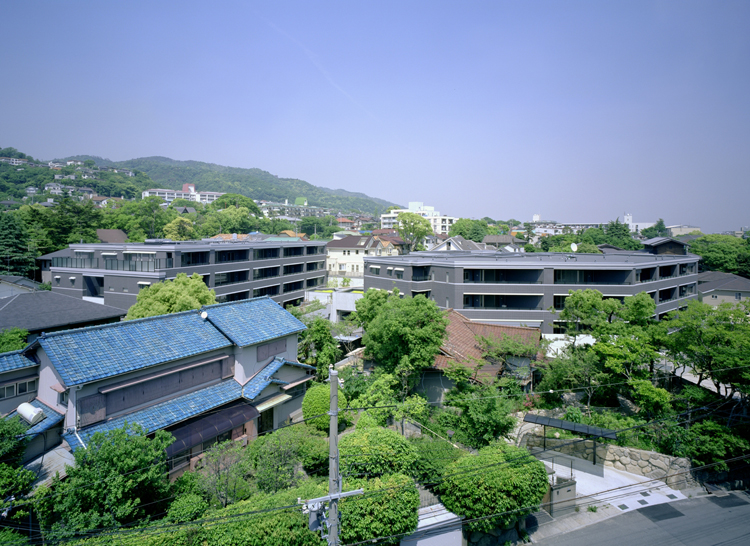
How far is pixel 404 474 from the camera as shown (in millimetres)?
11195

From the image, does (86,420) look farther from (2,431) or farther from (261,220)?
(261,220)

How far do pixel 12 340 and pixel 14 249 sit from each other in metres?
31.8

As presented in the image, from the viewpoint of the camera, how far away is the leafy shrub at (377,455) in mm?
11094

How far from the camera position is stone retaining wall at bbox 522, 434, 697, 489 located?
15406mm

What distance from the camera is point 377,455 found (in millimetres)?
11141

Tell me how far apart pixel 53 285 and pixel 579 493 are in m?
41.0

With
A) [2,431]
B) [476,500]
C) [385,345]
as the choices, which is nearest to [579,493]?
[476,500]

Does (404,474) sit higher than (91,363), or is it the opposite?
(91,363)

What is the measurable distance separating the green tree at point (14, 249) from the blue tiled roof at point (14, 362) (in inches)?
1405

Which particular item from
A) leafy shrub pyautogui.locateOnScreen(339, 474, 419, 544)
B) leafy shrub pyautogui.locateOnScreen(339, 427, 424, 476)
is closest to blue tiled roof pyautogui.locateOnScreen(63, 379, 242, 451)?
leafy shrub pyautogui.locateOnScreen(339, 427, 424, 476)

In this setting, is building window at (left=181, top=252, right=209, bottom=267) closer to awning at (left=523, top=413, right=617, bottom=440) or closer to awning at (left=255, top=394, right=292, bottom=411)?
awning at (left=255, top=394, right=292, bottom=411)

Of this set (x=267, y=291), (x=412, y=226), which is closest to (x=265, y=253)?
(x=267, y=291)

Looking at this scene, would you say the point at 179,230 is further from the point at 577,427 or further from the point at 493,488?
the point at 493,488

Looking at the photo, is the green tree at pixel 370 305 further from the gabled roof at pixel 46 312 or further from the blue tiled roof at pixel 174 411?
the gabled roof at pixel 46 312
